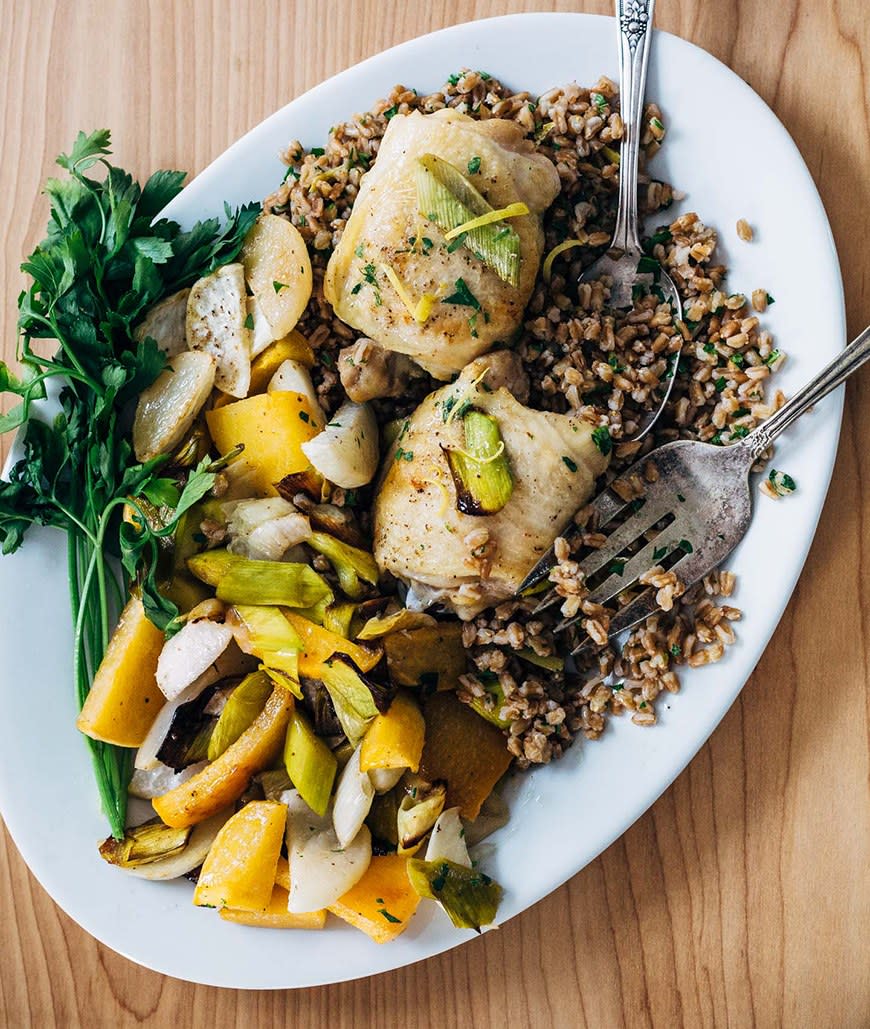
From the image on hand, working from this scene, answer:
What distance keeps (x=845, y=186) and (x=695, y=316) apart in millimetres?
492

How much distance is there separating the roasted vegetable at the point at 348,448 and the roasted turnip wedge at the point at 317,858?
28.5 inches

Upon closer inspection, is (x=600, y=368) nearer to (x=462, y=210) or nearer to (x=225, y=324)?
(x=462, y=210)

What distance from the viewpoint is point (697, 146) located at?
2.05 m

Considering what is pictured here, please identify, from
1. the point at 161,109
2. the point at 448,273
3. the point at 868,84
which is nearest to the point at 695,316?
the point at 448,273

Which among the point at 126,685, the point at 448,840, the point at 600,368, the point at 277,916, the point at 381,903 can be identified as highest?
the point at 600,368

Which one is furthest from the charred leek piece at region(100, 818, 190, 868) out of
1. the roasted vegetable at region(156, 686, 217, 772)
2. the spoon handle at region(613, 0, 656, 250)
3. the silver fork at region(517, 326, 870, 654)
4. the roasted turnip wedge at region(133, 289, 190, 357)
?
the spoon handle at region(613, 0, 656, 250)

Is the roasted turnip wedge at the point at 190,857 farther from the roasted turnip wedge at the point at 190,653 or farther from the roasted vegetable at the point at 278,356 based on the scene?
the roasted vegetable at the point at 278,356

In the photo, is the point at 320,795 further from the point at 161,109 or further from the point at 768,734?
the point at 161,109

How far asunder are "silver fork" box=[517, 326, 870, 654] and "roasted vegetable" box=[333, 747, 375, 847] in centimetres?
53

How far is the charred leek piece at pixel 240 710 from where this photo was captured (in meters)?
2.12

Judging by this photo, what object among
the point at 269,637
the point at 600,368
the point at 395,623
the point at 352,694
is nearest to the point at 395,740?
the point at 352,694

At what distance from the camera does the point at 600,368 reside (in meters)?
2.04

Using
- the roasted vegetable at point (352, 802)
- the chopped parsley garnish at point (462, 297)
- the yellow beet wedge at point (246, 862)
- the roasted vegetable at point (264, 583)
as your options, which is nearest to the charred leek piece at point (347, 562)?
the roasted vegetable at point (264, 583)

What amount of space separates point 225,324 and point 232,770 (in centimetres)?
100
